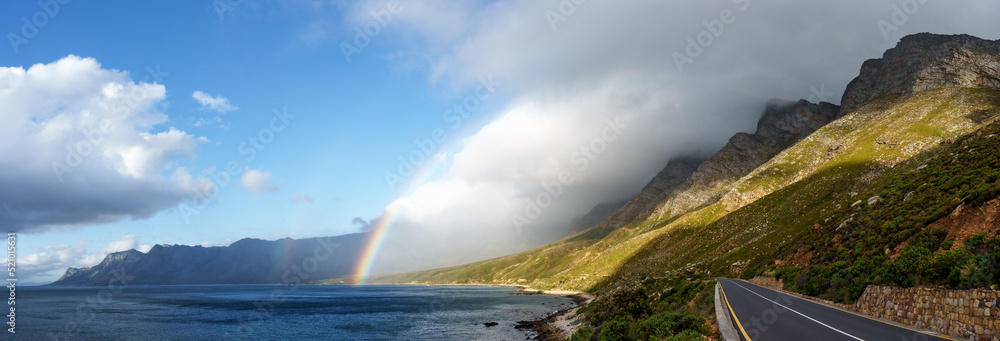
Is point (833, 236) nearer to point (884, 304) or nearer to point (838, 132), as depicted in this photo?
point (884, 304)

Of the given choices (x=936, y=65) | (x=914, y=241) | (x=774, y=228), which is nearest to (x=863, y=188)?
(x=774, y=228)

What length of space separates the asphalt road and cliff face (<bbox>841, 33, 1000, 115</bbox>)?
170423 millimetres

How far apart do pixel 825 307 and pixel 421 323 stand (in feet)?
215

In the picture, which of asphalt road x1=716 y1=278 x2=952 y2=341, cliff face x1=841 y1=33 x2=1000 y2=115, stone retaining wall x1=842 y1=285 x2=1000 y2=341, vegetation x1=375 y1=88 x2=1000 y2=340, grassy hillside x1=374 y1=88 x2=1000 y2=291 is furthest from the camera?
cliff face x1=841 y1=33 x2=1000 y2=115

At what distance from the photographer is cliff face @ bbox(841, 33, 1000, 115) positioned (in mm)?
143250

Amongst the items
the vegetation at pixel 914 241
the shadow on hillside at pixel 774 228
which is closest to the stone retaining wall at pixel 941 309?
the vegetation at pixel 914 241

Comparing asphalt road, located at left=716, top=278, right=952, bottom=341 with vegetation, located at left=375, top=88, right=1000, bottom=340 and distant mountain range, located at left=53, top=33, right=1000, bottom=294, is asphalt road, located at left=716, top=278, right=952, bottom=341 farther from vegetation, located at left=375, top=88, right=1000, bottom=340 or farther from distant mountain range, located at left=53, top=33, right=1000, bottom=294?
distant mountain range, located at left=53, top=33, right=1000, bottom=294

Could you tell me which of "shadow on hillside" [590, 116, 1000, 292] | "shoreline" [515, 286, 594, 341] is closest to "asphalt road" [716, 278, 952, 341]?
"shoreline" [515, 286, 594, 341]

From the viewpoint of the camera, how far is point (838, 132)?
5778 inches

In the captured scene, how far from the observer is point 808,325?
2070 centimetres

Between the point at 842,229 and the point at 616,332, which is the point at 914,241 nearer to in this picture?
the point at 842,229

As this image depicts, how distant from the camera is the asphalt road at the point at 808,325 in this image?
688 inches

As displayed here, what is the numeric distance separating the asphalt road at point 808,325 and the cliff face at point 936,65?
170 m

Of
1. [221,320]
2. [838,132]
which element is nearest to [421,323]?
[221,320]
